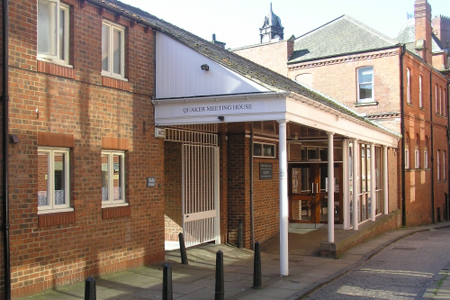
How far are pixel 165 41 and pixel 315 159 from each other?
28.2 feet

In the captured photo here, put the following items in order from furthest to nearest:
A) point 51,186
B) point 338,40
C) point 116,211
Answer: point 338,40
point 116,211
point 51,186

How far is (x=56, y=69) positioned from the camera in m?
8.40

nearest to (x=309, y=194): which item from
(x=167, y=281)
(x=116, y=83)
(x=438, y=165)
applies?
(x=116, y=83)

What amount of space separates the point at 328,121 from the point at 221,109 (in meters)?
3.53

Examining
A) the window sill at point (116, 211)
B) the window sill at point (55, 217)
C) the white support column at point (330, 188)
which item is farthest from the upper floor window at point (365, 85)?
the window sill at point (55, 217)

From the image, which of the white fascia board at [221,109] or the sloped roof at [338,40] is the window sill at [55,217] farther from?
the sloped roof at [338,40]

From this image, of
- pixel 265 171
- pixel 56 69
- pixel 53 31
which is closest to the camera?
pixel 56 69

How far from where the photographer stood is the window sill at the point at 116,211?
933 cm

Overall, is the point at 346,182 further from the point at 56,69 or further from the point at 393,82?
the point at 393,82

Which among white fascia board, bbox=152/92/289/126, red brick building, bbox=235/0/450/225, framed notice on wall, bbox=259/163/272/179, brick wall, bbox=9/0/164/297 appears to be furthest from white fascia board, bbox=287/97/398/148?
red brick building, bbox=235/0/450/225

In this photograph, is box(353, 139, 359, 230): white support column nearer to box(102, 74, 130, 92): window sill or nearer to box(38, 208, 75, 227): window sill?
box(102, 74, 130, 92): window sill

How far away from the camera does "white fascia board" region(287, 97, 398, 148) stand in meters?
10.4

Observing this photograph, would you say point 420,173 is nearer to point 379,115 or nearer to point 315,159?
point 379,115

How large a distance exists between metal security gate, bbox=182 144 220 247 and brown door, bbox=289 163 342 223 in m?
4.53
